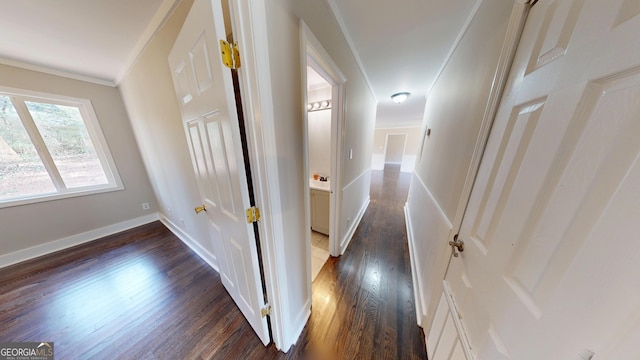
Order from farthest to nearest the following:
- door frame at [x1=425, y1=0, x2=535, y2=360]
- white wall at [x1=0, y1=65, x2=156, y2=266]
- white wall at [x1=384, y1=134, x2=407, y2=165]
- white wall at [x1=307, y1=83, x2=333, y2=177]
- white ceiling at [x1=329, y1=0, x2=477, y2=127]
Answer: white wall at [x1=384, y1=134, x2=407, y2=165]
white wall at [x1=307, y1=83, x2=333, y2=177]
white wall at [x1=0, y1=65, x2=156, y2=266]
white ceiling at [x1=329, y1=0, x2=477, y2=127]
door frame at [x1=425, y1=0, x2=535, y2=360]

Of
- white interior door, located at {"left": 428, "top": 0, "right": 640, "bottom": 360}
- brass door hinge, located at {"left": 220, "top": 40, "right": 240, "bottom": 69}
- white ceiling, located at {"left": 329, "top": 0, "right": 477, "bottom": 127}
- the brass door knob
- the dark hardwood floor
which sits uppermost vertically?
white ceiling, located at {"left": 329, "top": 0, "right": 477, "bottom": 127}

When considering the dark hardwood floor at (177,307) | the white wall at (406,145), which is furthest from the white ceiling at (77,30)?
the white wall at (406,145)

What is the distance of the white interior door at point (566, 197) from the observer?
314 millimetres

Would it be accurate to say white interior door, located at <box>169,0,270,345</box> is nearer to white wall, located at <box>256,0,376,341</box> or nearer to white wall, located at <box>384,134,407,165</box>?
white wall, located at <box>256,0,376,341</box>

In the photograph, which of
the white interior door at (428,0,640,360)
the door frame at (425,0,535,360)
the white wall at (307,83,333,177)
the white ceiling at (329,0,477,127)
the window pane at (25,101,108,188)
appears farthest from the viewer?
the white wall at (307,83,333,177)

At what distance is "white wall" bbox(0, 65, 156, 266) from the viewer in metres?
2.02

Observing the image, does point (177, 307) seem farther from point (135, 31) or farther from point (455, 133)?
point (455, 133)

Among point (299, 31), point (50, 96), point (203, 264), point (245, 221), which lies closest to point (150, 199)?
point (50, 96)

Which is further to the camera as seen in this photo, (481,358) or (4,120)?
(4,120)

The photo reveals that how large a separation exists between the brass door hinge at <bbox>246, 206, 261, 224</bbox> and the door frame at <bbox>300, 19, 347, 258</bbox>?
0.36 metres

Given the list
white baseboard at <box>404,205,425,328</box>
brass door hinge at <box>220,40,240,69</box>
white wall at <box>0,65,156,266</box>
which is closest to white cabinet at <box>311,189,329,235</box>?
white baseboard at <box>404,205,425,328</box>

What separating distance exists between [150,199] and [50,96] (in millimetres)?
1712

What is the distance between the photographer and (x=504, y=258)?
0.56 metres

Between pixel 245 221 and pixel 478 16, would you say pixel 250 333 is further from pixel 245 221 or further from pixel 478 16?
pixel 478 16
